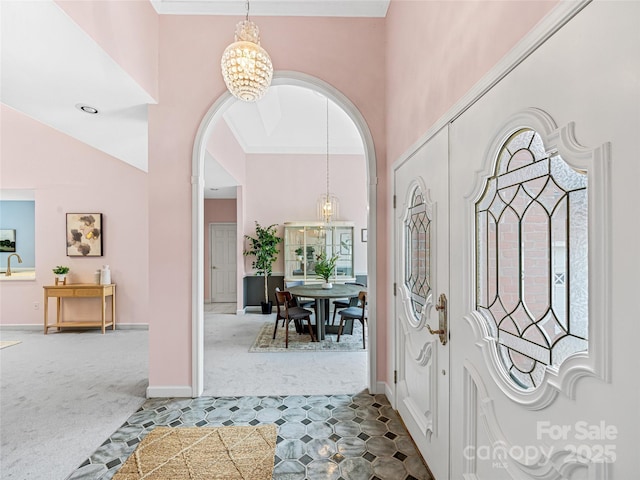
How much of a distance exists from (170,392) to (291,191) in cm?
497

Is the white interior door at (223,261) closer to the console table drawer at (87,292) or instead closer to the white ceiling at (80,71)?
the console table drawer at (87,292)

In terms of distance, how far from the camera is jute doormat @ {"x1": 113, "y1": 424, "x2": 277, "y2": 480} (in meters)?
2.00

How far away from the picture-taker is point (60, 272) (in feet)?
17.8

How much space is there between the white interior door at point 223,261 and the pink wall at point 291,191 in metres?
1.55

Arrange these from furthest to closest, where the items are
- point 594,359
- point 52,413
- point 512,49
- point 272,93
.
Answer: point 272,93
point 52,413
point 512,49
point 594,359

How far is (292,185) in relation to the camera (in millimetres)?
7262

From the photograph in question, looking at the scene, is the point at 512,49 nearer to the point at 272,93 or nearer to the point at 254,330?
the point at 272,93

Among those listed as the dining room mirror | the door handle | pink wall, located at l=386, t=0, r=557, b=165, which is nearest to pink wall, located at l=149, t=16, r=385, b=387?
pink wall, located at l=386, t=0, r=557, b=165

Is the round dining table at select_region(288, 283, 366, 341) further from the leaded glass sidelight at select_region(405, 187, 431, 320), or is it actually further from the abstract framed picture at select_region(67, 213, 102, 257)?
the abstract framed picture at select_region(67, 213, 102, 257)

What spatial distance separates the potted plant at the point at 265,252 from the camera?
6.82 meters

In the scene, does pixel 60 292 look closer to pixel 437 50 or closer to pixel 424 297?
pixel 424 297

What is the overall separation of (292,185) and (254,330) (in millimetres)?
3281

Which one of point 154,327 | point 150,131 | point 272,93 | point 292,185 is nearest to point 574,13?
point 150,131

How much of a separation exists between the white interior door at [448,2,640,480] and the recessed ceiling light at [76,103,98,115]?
3.33 m
